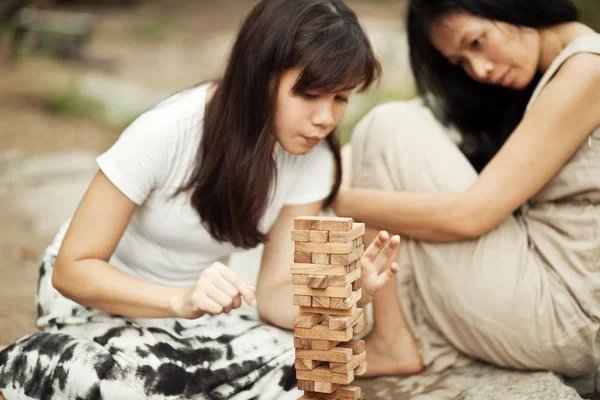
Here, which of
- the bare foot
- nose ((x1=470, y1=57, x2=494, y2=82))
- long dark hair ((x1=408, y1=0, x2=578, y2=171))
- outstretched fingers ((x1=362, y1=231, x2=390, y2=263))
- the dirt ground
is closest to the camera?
outstretched fingers ((x1=362, y1=231, x2=390, y2=263))

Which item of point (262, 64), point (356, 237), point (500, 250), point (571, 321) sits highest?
point (262, 64)

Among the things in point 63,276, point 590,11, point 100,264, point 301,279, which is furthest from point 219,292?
point 590,11

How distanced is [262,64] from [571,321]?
1.35 metres

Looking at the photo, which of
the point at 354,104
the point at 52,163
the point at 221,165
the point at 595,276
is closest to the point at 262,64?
the point at 221,165

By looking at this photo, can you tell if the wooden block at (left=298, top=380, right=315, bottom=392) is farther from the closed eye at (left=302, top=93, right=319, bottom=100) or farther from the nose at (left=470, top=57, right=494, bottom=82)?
the nose at (left=470, top=57, right=494, bottom=82)

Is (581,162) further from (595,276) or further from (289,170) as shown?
(289,170)

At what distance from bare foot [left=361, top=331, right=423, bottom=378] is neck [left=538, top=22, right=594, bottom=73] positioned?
1191 millimetres

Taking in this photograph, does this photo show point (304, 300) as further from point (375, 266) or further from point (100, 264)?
point (100, 264)

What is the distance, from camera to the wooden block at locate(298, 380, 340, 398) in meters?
2.01

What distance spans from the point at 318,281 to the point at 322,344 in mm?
190

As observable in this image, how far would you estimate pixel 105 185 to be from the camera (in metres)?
2.39

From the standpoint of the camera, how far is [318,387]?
79.5 inches

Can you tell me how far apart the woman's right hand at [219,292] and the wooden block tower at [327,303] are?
135mm

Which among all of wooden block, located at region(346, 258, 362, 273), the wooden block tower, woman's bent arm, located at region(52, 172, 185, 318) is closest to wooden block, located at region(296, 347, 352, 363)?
the wooden block tower
